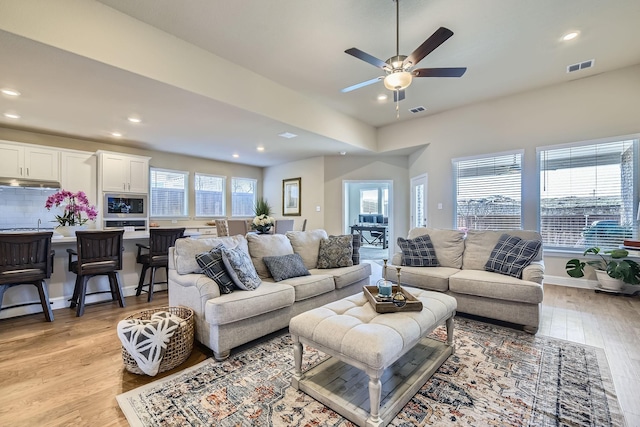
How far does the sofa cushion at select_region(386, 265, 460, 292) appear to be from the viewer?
3.19 m

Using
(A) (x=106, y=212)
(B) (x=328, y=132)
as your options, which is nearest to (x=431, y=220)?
(B) (x=328, y=132)

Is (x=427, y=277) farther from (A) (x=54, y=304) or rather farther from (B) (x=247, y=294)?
(A) (x=54, y=304)

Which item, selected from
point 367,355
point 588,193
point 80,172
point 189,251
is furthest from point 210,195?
point 588,193

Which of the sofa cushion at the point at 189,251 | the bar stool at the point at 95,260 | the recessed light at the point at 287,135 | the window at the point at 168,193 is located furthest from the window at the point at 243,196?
the sofa cushion at the point at 189,251

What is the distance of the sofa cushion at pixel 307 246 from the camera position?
3621mm

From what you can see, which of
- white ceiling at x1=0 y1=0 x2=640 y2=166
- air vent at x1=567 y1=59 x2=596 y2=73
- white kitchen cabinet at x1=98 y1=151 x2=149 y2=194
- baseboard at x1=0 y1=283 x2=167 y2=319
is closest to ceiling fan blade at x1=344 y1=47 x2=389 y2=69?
white ceiling at x1=0 y1=0 x2=640 y2=166

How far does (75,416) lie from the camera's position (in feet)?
5.48

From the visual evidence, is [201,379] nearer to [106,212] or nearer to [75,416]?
[75,416]

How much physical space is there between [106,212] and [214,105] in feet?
11.3

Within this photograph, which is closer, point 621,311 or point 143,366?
point 143,366

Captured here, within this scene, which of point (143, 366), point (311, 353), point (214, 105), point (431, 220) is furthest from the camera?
point (431, 220)

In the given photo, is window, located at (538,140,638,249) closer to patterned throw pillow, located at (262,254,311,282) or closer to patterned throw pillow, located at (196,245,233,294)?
patterned throw pillow, located at (262,254,311,282)

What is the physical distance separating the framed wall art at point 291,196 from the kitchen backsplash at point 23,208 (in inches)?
182

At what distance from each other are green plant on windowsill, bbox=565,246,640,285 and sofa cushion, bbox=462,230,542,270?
5.10 feet
